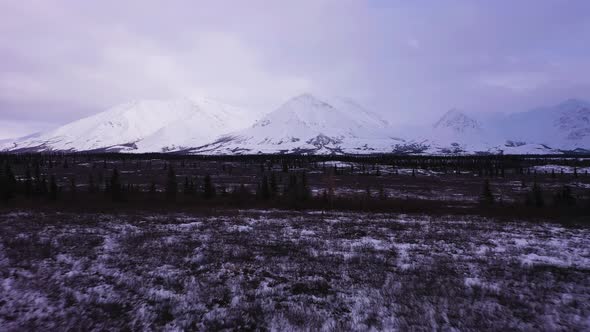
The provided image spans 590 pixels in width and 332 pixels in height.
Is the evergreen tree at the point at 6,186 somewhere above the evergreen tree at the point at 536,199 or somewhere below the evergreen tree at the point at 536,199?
above

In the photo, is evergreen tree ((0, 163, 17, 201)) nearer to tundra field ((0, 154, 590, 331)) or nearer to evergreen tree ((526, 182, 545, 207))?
tundra field ((0, 154, 590, 331))

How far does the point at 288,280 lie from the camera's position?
1214 cm

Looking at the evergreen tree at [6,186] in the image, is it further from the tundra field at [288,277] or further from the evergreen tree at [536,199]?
the evergreen tree at [536,199]

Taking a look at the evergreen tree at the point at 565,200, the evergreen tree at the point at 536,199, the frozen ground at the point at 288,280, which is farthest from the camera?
the evergreen tree at the point at 565,200

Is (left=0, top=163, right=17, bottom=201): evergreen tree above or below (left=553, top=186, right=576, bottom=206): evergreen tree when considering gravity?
above

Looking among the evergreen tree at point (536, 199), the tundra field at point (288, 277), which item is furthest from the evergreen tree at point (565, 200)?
the tundra field at point (288, 277)

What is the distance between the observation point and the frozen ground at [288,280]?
932 cm

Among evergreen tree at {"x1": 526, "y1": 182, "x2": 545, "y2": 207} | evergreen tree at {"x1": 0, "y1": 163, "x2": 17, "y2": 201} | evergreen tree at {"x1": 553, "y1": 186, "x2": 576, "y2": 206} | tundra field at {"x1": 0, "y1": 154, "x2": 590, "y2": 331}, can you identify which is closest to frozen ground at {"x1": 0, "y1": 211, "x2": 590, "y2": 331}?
tundra field at {"x1": 0, "y1": 154, "x2": 590, "y2": 331}

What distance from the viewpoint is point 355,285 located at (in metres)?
11.7

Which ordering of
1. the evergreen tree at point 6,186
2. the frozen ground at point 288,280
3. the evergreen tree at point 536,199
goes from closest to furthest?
the frozen ground at point 288,280
the evergreen tree at point 536,199
the evergreen tree at point 6,186

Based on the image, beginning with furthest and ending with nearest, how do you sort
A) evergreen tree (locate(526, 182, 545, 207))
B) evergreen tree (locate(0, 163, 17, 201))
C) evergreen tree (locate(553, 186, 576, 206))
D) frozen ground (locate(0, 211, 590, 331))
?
evergreen tree (locate(0, 163, 17, 201)) < evergreen tree (locate(553, 186, 576, 206)) < evergreen tree (locate(526, 182, 545, 207)) < frozen ground (locate(0, 211, 590, 331))

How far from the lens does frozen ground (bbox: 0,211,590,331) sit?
932 cm

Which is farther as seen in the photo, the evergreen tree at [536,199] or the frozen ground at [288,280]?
the evergreen tree at [536,199]

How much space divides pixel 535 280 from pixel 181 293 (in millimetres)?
12820
